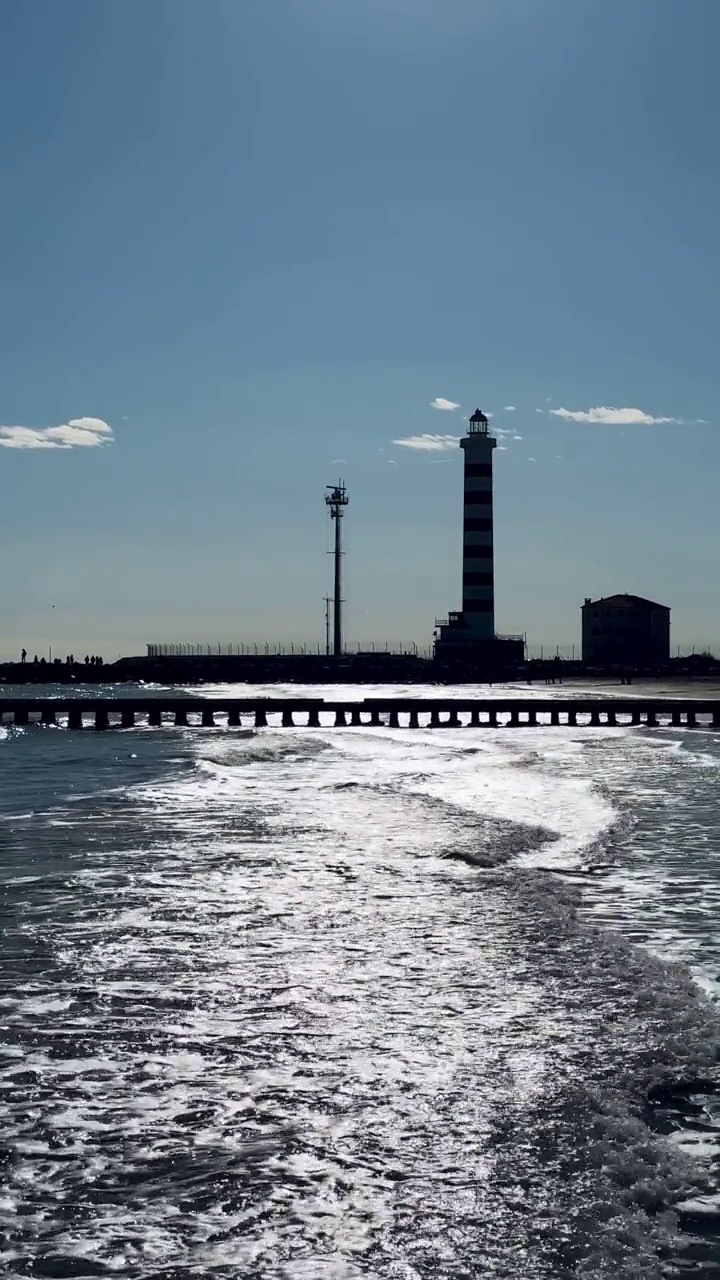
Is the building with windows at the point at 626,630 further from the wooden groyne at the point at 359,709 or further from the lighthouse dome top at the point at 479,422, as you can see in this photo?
the wooden groyne at the point at 359,709

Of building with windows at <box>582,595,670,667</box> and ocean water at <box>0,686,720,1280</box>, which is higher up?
building with windows at <box>582,595,670,667</box>

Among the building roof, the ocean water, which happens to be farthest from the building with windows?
the ocean water

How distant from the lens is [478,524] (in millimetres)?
87000

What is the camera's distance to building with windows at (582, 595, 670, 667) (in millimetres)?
107375

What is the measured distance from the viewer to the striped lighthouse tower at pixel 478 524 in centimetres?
8706

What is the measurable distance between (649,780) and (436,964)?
17602 mm

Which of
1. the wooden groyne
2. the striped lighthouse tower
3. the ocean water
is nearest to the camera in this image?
the ocean water

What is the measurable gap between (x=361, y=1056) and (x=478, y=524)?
80.9m

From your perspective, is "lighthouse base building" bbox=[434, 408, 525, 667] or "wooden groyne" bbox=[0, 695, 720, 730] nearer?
"wooden groyne" bbox=[0, 695, 720, 730]

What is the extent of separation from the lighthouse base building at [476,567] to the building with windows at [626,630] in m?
14.4

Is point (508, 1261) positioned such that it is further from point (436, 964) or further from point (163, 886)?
point (163, 886)

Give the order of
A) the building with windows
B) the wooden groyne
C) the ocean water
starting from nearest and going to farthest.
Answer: the ocean water → the wooden groyne → the building with windows

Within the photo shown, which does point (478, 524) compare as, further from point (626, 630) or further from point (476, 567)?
point (626, 630)

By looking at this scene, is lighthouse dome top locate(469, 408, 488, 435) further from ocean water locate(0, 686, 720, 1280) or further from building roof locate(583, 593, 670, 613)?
ocean water locate(0, 686, 720, 1280)
